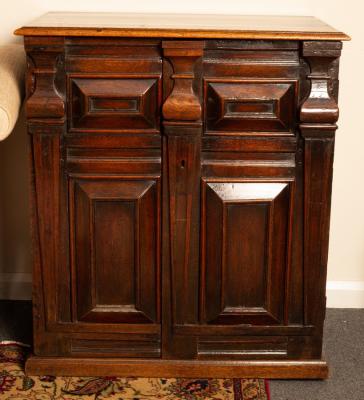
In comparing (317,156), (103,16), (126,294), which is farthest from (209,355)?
(103,16)

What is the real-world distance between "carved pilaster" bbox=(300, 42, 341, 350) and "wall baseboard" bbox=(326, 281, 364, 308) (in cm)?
60

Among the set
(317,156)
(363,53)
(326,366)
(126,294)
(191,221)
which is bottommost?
(326,366)

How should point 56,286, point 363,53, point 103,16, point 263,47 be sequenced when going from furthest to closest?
point 363,53 → point 103,16 → point 56,286 → point 263,47

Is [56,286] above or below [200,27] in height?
below

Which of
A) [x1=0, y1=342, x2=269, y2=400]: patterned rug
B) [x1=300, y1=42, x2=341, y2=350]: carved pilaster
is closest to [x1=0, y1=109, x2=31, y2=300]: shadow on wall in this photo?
[x1=0, y1=342, x2=269, y2=400]: patterned rug

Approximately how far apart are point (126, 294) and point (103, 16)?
883 millimetres

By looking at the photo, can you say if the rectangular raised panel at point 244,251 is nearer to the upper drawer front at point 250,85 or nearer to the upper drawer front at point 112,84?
the upper drawer front at point 250,85

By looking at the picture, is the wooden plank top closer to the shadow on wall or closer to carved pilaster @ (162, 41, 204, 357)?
carved pilaster @ (162, 41, 204, 357)

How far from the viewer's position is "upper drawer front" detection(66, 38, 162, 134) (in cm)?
223

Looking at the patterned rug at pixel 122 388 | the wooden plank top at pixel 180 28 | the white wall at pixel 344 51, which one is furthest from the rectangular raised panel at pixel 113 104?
the patterned rug at pixel 122 388

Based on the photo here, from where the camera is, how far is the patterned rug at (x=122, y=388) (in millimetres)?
2391

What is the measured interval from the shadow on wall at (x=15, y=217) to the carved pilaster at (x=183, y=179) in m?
0.80

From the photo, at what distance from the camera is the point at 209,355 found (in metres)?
2.48

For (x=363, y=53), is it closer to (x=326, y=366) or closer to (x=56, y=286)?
(x=326, y=366)
